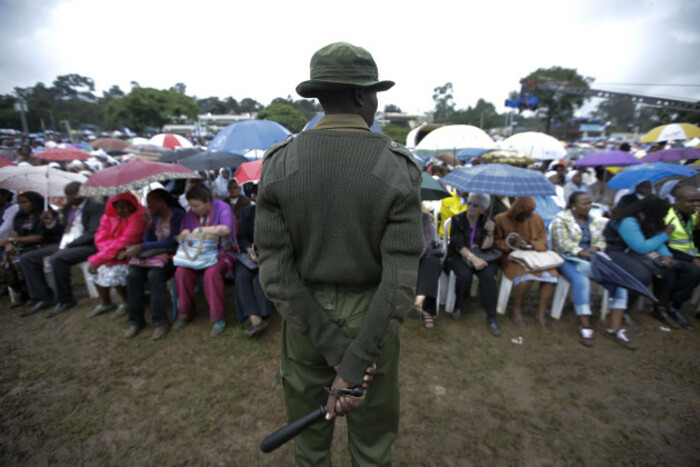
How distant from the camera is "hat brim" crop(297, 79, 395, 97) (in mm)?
1038

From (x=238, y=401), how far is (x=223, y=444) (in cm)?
40

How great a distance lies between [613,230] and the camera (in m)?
3.88

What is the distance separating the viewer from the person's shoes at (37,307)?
13.4 feet

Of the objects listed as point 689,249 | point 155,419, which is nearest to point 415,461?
point 155,419

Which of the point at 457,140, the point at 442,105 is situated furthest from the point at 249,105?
the point at 457,140

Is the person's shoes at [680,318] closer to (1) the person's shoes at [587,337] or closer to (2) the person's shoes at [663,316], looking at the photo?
(2) the person's shoes at [663,316]

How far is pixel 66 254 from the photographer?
404cm

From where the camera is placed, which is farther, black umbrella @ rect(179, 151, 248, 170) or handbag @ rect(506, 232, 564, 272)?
black umbrella @ rect(179, 151, 248, 170)

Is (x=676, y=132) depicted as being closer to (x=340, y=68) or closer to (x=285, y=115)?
(x=340, y=68)

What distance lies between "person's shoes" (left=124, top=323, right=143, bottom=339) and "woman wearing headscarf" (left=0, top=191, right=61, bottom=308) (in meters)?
2.08

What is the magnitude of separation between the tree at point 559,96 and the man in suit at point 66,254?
4394cm

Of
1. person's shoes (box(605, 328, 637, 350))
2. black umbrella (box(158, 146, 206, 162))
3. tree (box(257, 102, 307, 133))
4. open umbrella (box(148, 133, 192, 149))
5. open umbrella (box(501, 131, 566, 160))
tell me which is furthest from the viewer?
tree (box(257, 102, 307, 133))

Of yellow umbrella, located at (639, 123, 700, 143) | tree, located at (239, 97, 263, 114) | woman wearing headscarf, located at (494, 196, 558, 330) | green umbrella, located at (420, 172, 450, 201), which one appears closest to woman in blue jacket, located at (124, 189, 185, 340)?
green umbrella, located at (420, 172, 450, 201)

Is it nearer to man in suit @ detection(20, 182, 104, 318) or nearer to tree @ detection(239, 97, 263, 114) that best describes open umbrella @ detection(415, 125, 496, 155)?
man in suit @ detection(20, 182, 104, 318)
